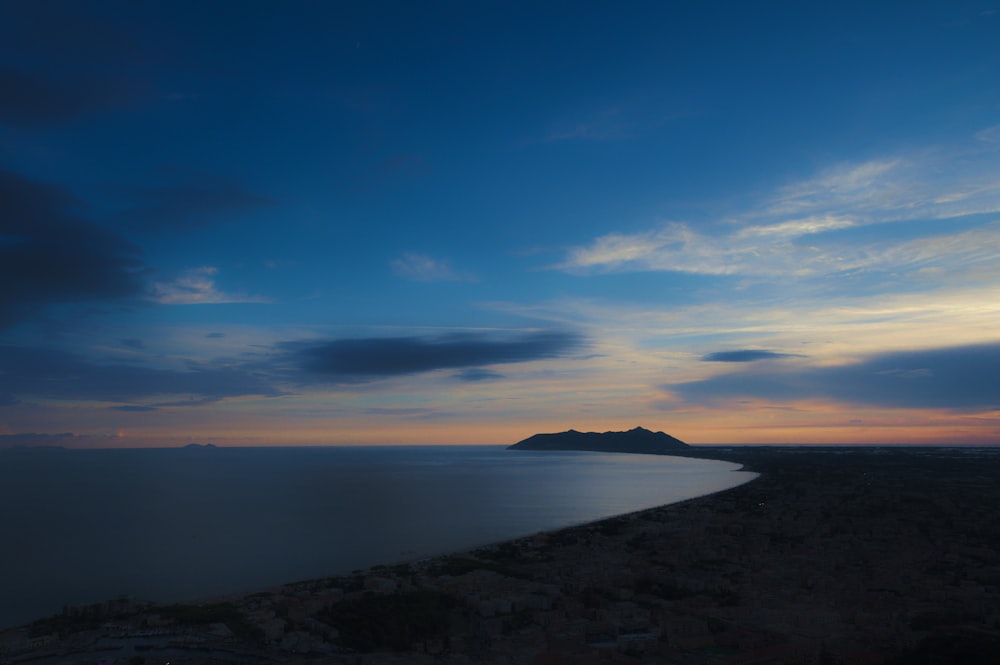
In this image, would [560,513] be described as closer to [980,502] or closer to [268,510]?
[268,510]

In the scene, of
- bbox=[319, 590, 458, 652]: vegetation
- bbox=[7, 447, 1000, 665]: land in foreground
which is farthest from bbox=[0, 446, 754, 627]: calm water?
bbox=[319, 590, 458, 652]: vegetation

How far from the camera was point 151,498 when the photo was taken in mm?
102750

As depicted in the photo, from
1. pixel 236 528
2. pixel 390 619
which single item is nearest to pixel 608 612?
pixel 390 619

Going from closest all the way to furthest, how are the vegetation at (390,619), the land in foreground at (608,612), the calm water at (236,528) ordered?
the land in foreground at (608,612) < the vegetation at (390,619) < the calm water at (236,528)

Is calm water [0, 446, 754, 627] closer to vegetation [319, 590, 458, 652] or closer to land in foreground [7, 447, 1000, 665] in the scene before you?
land in foreground [7, 447, 1000, 665]

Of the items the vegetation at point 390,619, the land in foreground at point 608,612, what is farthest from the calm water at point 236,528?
the vegetation at point 390,619

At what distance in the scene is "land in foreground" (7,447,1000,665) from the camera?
24.5 meters

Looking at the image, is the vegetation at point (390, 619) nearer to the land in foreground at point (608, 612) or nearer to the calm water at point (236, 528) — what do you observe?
the land in foreground at point (608, 612)

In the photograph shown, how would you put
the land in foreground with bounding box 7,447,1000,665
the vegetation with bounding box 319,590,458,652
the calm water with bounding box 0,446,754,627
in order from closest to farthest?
1. the land in foreground with bounding box 7,447,1000,665
2. the vegetation with bounding box 319,590,458,652
3. the calm water with bounding box 0,446,754,627

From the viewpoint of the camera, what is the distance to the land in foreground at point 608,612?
24.5m

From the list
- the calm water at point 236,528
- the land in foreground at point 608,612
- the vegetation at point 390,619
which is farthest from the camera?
the calm water at point 236,528

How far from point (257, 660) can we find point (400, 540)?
36.4 m

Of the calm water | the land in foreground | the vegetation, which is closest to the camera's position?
the land in foreground

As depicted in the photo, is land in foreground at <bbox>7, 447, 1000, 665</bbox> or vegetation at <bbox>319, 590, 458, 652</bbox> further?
vegetation at <bbox>319, 590, 458, 652</bbox>
